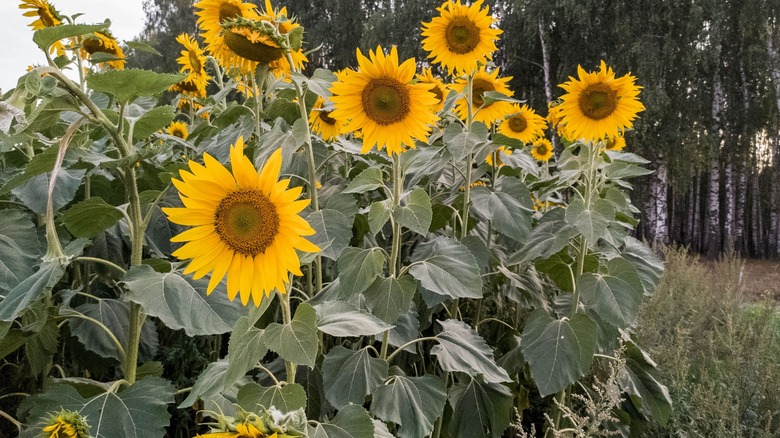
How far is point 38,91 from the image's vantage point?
1.12 m

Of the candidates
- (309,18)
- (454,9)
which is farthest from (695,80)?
(454,9)

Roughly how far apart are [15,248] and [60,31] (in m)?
0.53

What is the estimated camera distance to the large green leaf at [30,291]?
1184mm

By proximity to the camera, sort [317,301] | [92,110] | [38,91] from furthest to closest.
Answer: [317,301], [92,110], [38,91]

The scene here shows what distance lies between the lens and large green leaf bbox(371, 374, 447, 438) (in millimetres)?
1567

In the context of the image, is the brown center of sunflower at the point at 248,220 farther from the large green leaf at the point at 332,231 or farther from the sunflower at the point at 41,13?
the sunflower at the point at 41,13

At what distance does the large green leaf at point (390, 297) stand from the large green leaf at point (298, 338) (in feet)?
1.38

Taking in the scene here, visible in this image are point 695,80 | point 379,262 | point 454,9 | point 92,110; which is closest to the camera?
point 92,110

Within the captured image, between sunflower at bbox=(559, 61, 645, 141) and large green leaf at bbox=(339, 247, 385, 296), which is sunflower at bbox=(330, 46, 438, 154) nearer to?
large green leaf at bbox=(339, 247, 385, 296)

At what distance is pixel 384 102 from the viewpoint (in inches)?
70.8

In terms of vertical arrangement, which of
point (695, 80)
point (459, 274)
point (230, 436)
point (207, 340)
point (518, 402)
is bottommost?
point (518, 402)

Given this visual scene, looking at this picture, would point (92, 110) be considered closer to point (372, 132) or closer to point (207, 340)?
point (372, 132)

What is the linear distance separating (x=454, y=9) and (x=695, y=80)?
11670 millimetres

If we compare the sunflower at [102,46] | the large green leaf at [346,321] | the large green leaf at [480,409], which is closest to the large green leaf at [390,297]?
the large green leaf at [346,321]
